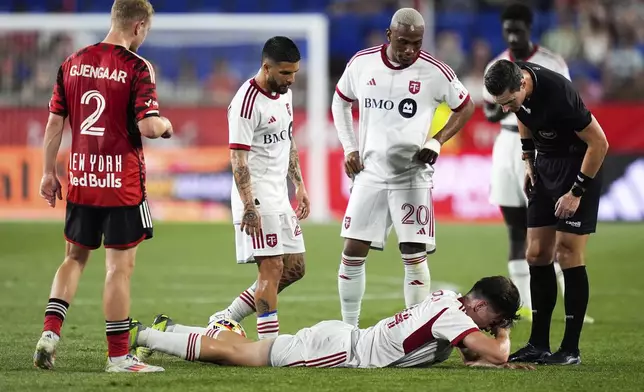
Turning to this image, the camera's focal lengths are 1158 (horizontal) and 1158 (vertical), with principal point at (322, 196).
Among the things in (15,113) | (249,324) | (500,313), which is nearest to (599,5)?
(15,113)

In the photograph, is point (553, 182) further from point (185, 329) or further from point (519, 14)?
point (519, 14)

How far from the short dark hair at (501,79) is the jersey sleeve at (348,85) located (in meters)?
1.69

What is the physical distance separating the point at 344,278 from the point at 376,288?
4207 millimetres

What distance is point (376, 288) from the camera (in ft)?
42.4

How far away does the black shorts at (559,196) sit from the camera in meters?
7.85

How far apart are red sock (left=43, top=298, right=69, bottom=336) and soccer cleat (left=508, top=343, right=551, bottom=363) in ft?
10.0

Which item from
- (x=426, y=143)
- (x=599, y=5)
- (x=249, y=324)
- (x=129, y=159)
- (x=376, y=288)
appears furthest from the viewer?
(x=599, y=5)

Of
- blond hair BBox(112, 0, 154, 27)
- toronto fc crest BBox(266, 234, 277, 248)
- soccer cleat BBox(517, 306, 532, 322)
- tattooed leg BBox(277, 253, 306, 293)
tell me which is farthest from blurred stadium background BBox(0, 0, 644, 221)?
blond hair BBox(112, 0, 154, 27)

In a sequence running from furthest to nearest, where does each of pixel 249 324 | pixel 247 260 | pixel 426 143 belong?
1. pixel 249 324
2. pixel 426 143
3. pixel 247 260

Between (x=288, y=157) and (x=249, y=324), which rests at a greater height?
(x=288, y=157)

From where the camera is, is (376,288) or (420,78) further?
(376,288)

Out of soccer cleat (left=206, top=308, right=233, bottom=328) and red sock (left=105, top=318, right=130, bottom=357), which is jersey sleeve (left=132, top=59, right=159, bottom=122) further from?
soccer cleat (left=206, top=308, right=233, bottom=328)

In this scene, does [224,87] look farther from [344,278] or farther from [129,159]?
[129,159]

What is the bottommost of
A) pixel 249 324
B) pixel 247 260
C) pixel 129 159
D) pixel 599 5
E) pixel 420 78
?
pixel 249 324
